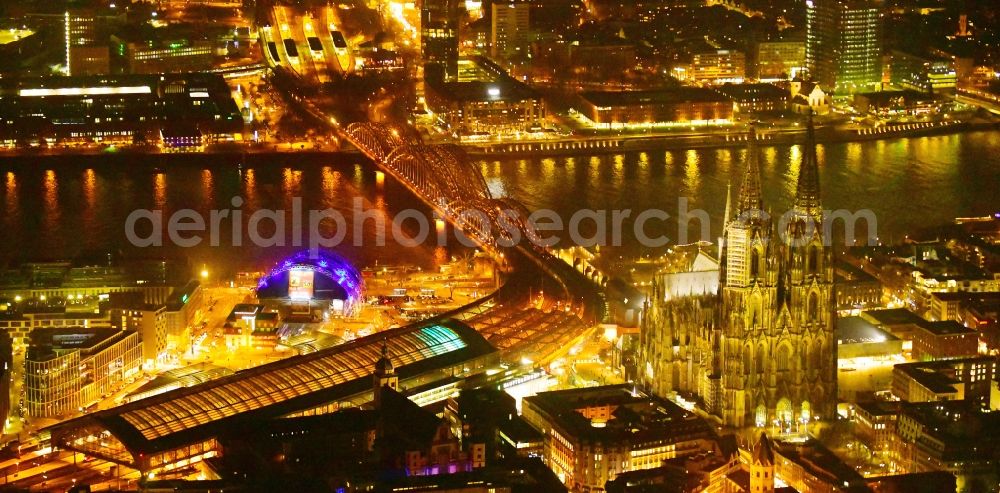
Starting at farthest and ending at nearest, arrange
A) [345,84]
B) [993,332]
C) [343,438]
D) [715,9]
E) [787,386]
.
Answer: [715,9], [345,84], [993,332], [787,386], [343,438]

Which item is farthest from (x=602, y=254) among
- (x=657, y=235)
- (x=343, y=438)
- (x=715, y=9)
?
(x=715, y=9)

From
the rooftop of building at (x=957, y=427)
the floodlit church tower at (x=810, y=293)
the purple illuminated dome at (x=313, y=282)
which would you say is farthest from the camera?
the purple illuminated dome at (x=313, y=282)

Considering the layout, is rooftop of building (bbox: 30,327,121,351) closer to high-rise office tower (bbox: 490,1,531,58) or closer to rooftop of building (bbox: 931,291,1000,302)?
rooftop of building (bbox: 931,291,1000,302)

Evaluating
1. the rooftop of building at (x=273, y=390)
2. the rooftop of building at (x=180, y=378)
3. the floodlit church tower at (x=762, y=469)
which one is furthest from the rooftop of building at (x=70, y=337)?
the floodlit church tower at (x=762, y=469)

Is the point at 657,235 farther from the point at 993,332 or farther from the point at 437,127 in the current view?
the point at 437,127

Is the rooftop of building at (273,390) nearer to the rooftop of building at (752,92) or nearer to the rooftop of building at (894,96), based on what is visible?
the rooftop of building at (752,92)

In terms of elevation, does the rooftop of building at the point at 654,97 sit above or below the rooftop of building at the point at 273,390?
above

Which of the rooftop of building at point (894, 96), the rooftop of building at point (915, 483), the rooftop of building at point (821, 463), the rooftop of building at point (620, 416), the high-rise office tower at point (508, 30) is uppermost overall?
the high-rise office tower at point (508, 30)

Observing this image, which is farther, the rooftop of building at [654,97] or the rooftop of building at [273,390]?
Answer: the rooftop of building at [654,97]
